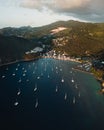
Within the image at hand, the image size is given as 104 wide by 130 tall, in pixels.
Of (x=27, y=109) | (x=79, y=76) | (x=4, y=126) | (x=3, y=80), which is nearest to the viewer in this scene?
(x=4, y=126)

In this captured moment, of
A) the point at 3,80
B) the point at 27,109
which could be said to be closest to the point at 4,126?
the point at 27,109

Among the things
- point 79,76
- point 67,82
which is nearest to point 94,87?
point 67,82

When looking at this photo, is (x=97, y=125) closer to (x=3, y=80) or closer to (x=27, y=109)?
(x=27, y=109)

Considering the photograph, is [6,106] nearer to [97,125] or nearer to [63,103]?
[63,103]

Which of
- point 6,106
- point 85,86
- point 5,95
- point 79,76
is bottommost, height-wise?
point 79,76

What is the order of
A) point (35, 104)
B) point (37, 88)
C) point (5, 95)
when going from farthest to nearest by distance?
point (37, 88)
point (5, 95)
point (35, 104)

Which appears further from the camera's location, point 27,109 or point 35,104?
point 35,104

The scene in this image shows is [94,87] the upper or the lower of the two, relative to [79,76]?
upper
